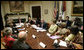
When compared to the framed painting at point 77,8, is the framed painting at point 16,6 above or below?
above

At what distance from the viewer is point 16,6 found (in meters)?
9.56

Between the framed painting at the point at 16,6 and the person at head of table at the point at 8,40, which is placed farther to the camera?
the framed painting at the point at 16,6

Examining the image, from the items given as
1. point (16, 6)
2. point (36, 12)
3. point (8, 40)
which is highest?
point (16, 6)

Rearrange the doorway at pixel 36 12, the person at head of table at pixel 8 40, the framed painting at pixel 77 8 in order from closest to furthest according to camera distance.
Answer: the person at head of table at pixel 8 40, the framed painting at pixel 77 8, the doorway at pixel 36 12

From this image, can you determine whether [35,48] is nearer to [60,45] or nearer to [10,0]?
[60,45]

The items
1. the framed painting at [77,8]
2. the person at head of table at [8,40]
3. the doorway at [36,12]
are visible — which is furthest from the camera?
the doorway at [36,12]

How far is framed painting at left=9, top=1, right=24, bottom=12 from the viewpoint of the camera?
9.51 meters

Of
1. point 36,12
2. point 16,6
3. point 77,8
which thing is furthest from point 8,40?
point 16,6

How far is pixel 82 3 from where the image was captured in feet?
12.0

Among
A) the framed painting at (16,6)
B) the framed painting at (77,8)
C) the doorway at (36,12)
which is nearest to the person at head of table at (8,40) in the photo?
the framed painting at (77,8)

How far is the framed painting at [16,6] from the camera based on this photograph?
31.2 ft

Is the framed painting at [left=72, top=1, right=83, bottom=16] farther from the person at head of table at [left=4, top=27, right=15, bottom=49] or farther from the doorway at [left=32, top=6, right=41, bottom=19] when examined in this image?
the doorway at [left=32, top=6, right=41, bottom=19]

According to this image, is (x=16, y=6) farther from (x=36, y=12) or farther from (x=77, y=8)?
(x=77, y=8)

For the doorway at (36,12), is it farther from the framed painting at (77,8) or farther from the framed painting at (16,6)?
the framed painting at (77,8)
